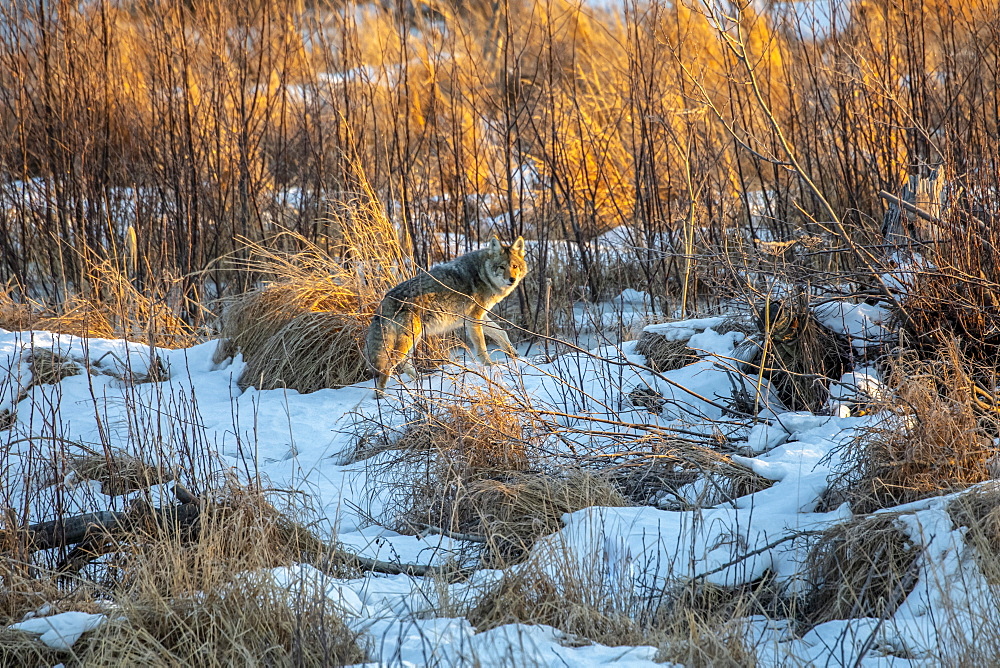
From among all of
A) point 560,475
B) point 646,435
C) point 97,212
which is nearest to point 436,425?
point 560,475

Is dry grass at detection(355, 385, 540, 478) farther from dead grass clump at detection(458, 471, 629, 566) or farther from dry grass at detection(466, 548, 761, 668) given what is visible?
dry grass at detection(466, 548, 761, 668)

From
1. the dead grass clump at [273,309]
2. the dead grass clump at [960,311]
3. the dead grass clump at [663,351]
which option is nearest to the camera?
the dead grass clump at [960,311]

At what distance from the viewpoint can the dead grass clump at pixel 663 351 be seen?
228 inches

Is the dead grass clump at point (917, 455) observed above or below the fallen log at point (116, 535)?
above

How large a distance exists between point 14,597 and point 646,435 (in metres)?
2.60

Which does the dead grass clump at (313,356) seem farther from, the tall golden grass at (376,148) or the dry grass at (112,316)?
the tall golden grass at (376,148)

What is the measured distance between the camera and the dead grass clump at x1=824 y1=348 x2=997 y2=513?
3434 mm

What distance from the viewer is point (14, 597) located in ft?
10.3

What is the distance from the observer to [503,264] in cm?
671

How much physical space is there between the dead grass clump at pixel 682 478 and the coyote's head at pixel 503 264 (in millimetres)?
2645

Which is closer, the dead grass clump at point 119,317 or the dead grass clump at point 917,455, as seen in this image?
the dead grass clump at point 917,455

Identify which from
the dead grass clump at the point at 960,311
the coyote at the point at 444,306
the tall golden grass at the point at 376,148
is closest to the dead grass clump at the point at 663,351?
the coyote at the point at 444,306

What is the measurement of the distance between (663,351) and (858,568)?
280 cm

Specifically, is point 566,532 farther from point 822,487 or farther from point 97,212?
point 97,212
